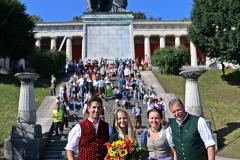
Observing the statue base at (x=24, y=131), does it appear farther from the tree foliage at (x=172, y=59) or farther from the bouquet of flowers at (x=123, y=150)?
the tree foliage at (x=172, y=59)

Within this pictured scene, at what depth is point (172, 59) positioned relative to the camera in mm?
29984

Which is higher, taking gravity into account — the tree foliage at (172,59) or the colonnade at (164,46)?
the colonnade at (164,46)

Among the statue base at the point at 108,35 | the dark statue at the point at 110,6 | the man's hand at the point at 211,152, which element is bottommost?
the man's hand at the point at 211,152

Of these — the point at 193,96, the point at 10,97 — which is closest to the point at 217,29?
the point at 193,96

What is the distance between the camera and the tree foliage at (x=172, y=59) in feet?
98.2

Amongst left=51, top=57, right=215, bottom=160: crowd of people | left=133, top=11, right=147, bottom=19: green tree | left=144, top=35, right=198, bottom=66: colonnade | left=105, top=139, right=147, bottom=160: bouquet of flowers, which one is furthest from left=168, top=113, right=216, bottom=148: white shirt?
left=133, top=11, right=147, bottom=19: green tree

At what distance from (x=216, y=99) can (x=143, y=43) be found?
45778 mm

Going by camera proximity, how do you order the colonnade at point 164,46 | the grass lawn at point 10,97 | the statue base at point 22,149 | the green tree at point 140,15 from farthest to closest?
the green tree at point 140,15 → the colonnade at point 164,46 → the grass lawn at point 10,97 → the statue base at point 22,149

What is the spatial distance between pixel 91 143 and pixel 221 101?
64.1 feet

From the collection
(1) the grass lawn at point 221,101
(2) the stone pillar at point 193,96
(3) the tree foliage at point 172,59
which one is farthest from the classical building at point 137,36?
(2) the stone pillar at point 193,96

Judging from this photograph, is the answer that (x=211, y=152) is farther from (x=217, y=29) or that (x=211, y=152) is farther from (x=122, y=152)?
(x=217, y=29)

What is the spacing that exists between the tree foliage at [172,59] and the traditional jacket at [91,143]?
84.9 feet

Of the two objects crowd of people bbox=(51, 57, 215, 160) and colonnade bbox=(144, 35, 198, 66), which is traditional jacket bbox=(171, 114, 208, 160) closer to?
crowd of people bbox=(51, 57, 215, 160)

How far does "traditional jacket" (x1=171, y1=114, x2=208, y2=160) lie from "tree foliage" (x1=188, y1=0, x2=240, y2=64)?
24.6 metres
